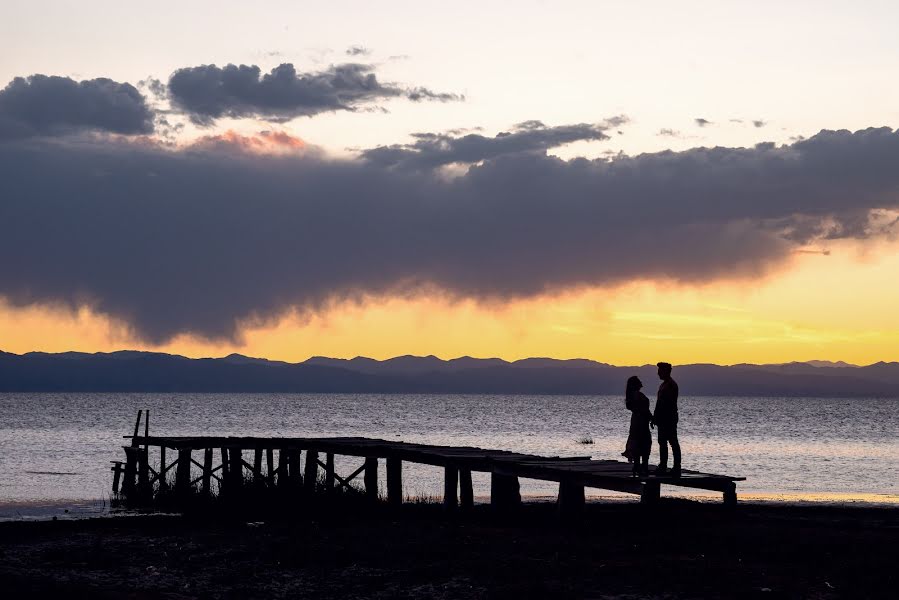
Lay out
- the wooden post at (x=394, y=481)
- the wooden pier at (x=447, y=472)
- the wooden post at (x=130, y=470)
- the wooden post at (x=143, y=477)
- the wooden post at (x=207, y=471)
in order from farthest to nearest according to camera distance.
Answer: the wooden post at (x=130, y=470) < the wooden post at (x=143, y=477) < the wooden post at (x=207, y=471) < the wooden post at (x=394, y=481) < the wooden pier at (x=447, y=472)

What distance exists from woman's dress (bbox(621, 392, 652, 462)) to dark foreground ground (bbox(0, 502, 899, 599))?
164cm

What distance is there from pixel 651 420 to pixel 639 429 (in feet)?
1.39

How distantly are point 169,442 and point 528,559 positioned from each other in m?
22.8

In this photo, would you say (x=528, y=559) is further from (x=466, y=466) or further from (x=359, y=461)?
(x=359, y=461)

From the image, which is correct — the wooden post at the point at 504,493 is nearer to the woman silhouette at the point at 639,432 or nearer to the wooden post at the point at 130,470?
the woman silhouette at the point at 639,432

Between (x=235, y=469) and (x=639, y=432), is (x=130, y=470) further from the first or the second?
(x=639, y=432)

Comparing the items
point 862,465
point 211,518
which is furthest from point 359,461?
point 211,518

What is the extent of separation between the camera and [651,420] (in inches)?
804

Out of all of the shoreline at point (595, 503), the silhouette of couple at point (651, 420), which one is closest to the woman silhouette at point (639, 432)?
the silhouette of couple at point (651, 420)

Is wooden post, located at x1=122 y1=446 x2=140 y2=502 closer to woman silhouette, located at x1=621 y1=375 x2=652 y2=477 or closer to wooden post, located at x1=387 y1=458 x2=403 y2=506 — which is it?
wooden post, located at x1=387 y1=458 x2=403 y2=506

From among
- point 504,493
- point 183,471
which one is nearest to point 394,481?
point 504,493

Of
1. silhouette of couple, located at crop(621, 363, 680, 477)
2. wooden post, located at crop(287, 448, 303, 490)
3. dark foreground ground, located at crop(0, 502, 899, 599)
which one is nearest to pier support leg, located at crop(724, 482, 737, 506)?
dark foreground ground, located at crop(0, 502, 899, 599)

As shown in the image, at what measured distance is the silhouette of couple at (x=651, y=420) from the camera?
19969 millimetres

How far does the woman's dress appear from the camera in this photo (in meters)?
20.4
